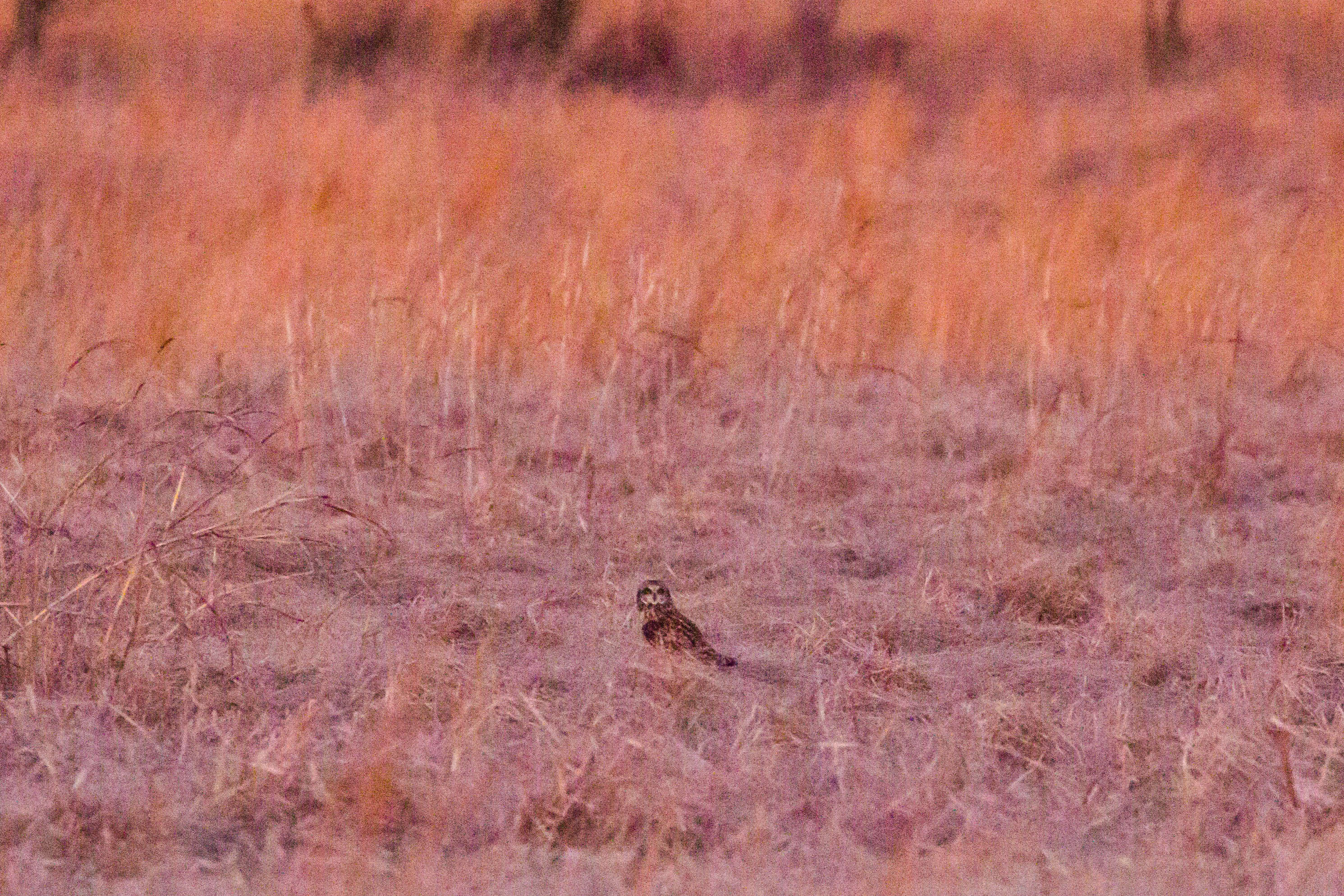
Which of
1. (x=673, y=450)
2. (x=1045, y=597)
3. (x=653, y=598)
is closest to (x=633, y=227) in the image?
(x=673, y=450)

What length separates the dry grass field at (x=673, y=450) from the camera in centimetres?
245

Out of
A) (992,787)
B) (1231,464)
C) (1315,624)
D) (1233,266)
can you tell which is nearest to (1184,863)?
(992,787)

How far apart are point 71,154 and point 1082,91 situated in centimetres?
334

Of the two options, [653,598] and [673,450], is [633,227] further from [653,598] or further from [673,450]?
[653,598]

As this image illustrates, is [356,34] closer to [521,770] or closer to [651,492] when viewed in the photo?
[651,492]

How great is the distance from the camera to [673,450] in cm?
433

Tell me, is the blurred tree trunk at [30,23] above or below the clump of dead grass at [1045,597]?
above

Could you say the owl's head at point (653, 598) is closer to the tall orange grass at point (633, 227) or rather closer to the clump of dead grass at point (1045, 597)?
the clump of dead grass at point (1045, 597)

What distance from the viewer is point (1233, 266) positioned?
5.45m

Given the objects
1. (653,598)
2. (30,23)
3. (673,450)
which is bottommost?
(673,450)

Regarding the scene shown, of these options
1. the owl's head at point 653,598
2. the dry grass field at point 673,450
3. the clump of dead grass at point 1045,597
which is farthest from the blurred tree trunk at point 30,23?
the clump of dead grass at point 1045,597

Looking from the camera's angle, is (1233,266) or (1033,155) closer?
(1233,266)

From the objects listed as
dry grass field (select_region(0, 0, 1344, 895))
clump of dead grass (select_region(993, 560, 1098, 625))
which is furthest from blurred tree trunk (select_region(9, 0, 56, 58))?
clump of dead grass (select_region(993, 560, 1098, 625))

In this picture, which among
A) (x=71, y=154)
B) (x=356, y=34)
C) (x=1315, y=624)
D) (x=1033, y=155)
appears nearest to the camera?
(x=1315, y=624)
